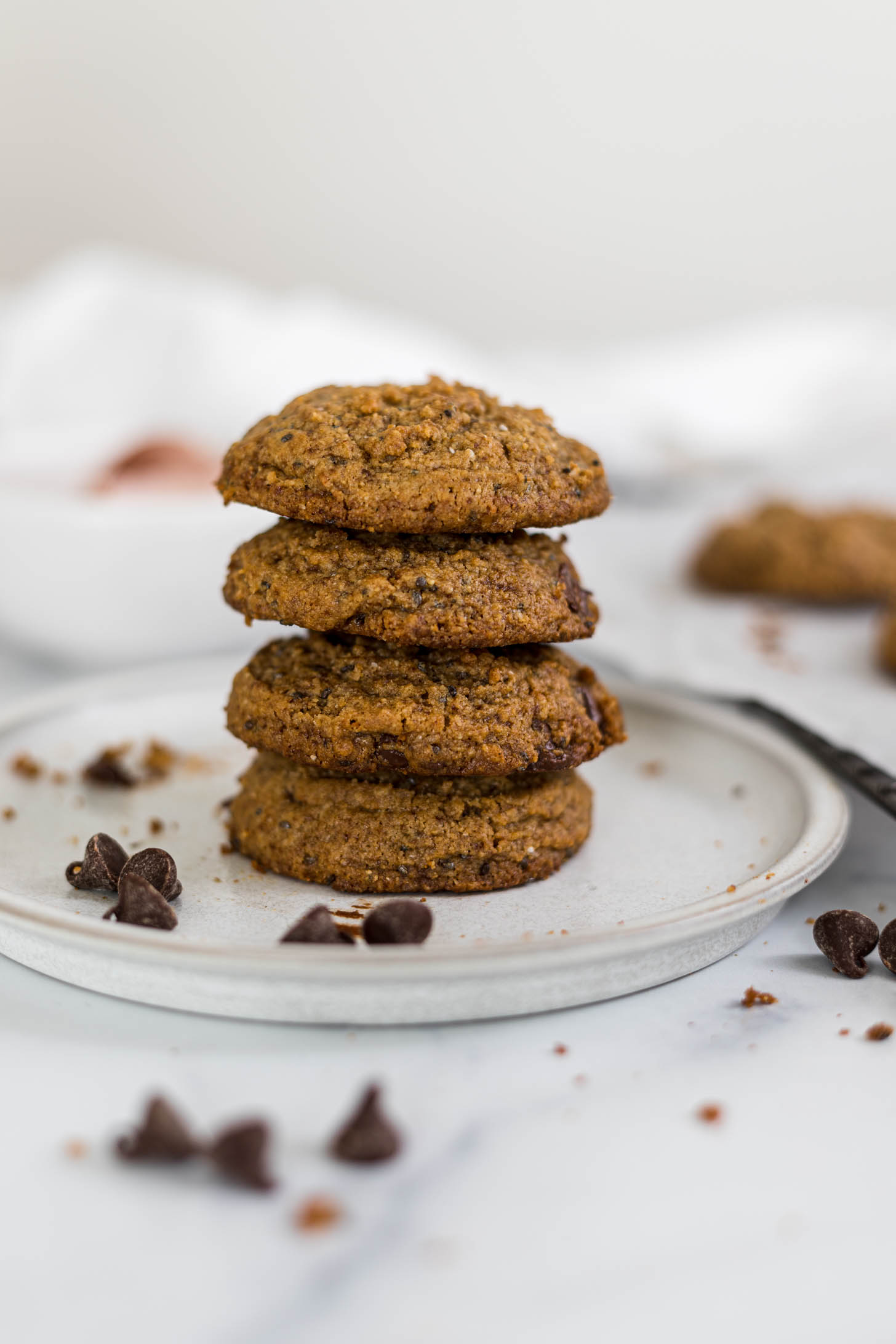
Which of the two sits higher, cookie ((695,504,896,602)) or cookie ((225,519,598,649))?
cookie ((695,504,896,602))

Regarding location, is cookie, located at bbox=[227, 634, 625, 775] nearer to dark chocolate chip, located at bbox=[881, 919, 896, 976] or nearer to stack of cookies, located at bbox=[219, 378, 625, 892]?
stack of cookies, located at bbox=[219, 378, 625, 892]

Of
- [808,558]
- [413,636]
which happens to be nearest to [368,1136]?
[413,636]

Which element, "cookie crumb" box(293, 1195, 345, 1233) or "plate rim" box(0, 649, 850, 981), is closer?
"cookie crumb" box(293, 1195, 345, 1233)

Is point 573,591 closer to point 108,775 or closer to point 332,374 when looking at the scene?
point 108,775

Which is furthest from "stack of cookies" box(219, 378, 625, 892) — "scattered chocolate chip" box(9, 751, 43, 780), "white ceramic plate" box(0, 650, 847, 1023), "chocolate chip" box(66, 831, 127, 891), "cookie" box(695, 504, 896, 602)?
"cookie" box(695, 504, 896, 602)

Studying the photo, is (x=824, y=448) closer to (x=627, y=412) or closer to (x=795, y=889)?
(x=627, y=412)

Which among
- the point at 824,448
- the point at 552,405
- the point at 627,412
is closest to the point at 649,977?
the point at 552,405
